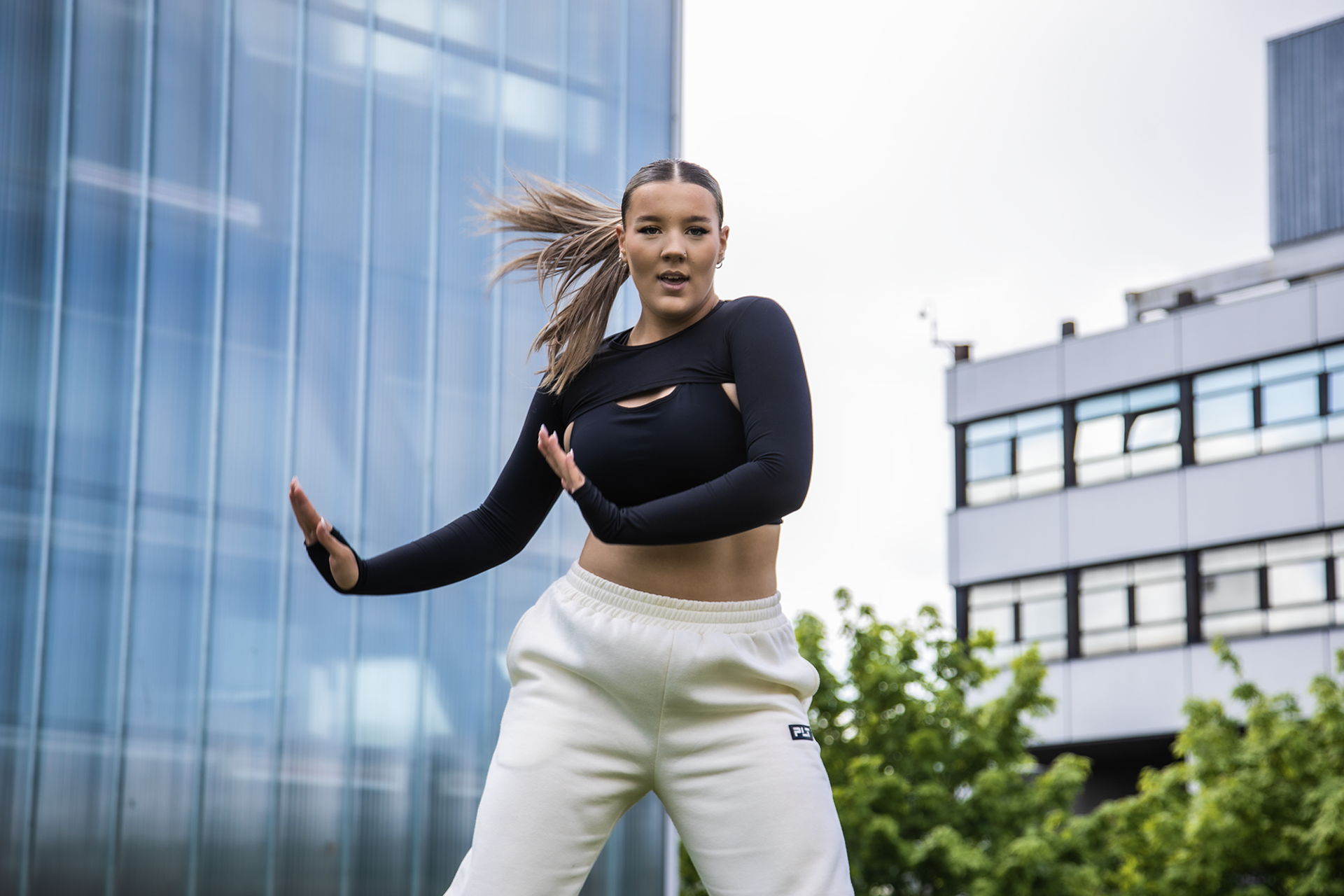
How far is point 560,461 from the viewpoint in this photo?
2.98m

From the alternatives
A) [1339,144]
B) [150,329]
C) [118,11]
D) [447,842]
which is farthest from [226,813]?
[1339,144]

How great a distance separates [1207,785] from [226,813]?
14.6 meters

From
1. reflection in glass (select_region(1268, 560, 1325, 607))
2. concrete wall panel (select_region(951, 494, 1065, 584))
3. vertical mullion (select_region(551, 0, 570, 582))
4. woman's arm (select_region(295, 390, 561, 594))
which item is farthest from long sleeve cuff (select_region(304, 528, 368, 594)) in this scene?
concrete wall panel (select_region(951, 494, 1065, 584))

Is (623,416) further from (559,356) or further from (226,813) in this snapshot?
(226,813)

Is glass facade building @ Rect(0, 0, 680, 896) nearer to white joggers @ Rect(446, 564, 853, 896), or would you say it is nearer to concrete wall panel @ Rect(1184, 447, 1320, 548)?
white joggers @ Rect(446, 564, 853, 896)

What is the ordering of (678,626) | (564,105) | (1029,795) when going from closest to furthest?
(678,626) → (564,105) → (1029,795)

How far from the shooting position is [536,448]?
3.69 metres

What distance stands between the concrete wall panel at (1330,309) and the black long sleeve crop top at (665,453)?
32.8 metres

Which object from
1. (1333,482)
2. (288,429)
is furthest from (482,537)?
(1333,482)

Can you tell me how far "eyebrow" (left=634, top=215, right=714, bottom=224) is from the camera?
3.32 m

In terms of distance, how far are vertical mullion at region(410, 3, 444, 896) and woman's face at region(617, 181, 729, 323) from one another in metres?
11.3

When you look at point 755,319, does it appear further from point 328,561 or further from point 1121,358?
point 1121,358

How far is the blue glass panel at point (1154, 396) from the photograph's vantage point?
3634 centimetres

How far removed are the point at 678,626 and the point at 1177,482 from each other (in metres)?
34.5
